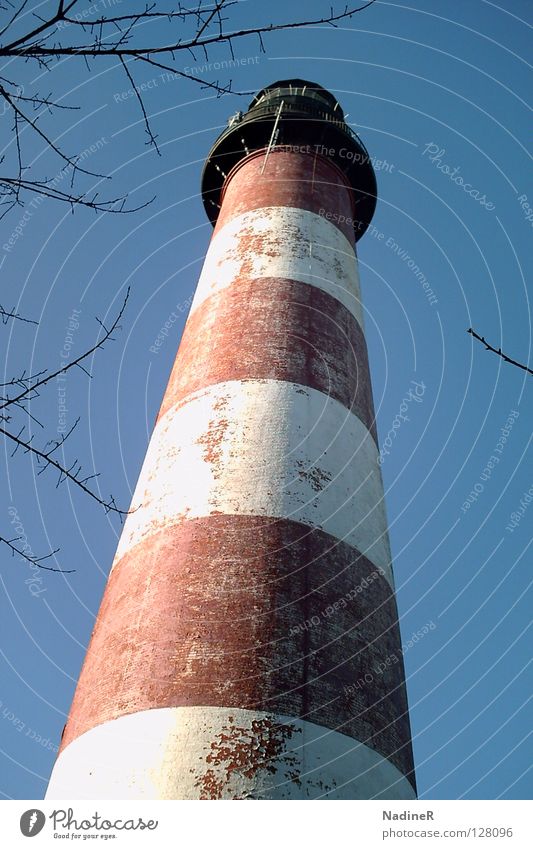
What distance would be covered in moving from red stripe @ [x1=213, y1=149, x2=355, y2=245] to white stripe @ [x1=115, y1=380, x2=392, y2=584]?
4490 millimetres

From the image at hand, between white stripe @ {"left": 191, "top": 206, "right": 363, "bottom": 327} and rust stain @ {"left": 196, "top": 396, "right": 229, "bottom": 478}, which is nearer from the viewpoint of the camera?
rust stain @ {"left": 196, "top": 396, "right": 229, "bottom": 478}

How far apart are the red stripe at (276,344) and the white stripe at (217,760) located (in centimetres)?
384

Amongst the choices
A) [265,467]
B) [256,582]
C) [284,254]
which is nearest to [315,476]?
[265,467]

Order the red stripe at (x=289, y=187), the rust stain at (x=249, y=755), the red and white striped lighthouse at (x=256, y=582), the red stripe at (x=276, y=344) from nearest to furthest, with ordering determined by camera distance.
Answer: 1. the rust stain at (x=249, y=755)
2. the red and white striped lighthouse at (x=256, y=582)
3. the red stripe at (x=276, y=344)
4. the red stripe at (x=289, y=187)

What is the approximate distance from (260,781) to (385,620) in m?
2.31

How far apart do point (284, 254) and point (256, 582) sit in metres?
5.31

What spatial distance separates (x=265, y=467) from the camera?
7035 millimetres

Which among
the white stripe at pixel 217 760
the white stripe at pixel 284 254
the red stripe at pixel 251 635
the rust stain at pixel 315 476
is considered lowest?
the white stripe at pixel 217 760

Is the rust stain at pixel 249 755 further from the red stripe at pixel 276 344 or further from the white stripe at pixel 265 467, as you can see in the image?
the red stripe at pixel 276 344

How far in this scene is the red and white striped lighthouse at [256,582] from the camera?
529cm

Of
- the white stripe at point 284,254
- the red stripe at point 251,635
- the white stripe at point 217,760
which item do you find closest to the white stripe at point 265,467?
the red stripe at point 251,635

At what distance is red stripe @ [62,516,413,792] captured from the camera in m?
5.57

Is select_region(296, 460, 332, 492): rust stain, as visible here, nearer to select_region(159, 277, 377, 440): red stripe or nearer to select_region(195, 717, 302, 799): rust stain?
select_region(159, 277, 377, 440): red stripe

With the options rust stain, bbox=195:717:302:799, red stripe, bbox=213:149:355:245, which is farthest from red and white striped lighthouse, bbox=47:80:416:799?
red stripe, bbox=213:149:355:245
